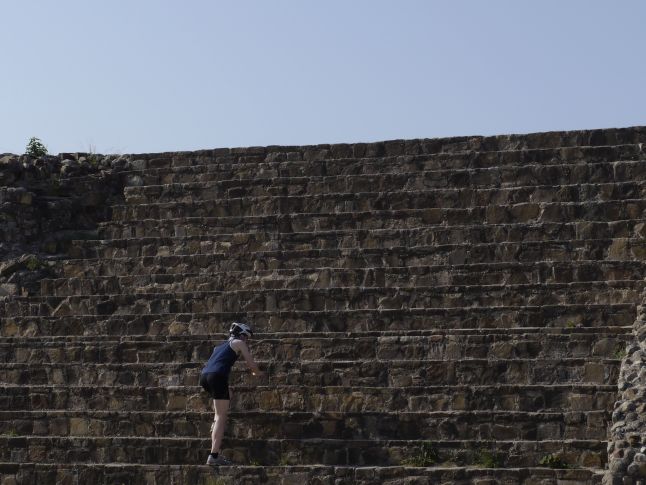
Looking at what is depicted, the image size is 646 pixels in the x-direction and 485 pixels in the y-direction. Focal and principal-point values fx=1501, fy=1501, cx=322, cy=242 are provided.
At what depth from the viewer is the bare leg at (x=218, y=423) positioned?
14914 millimetres

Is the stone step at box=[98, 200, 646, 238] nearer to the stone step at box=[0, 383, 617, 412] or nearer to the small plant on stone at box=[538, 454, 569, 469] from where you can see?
the stone step at box=[0, 383, 617, 412]

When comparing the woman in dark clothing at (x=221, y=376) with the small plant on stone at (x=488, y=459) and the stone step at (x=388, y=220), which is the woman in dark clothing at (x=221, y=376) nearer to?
the small plant on stone at (x=488, y=459)

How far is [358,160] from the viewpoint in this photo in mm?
19672

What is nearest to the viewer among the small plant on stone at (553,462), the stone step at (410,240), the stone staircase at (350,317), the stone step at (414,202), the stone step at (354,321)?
the small plant on stone at (553,462)

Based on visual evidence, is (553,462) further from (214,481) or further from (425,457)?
(214,481)

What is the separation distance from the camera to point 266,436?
15.5m

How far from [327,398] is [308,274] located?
2.50m

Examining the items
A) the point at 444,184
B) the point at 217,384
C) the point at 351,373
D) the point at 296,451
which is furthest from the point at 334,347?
the point at 444,184

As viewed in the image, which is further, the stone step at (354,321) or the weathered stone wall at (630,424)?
the stone step at (354,321)

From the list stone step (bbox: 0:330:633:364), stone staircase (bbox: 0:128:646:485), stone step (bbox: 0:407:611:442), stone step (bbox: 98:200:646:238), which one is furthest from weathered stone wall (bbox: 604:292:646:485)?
stone step (bbox: 98:200:646:238)

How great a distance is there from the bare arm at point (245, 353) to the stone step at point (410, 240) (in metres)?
3.20

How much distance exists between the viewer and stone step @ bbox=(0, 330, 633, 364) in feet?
50.2

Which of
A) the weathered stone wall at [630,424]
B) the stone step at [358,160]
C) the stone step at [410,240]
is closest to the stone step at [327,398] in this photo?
the weathered stone wall at [630,424]

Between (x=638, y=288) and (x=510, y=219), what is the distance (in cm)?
232
